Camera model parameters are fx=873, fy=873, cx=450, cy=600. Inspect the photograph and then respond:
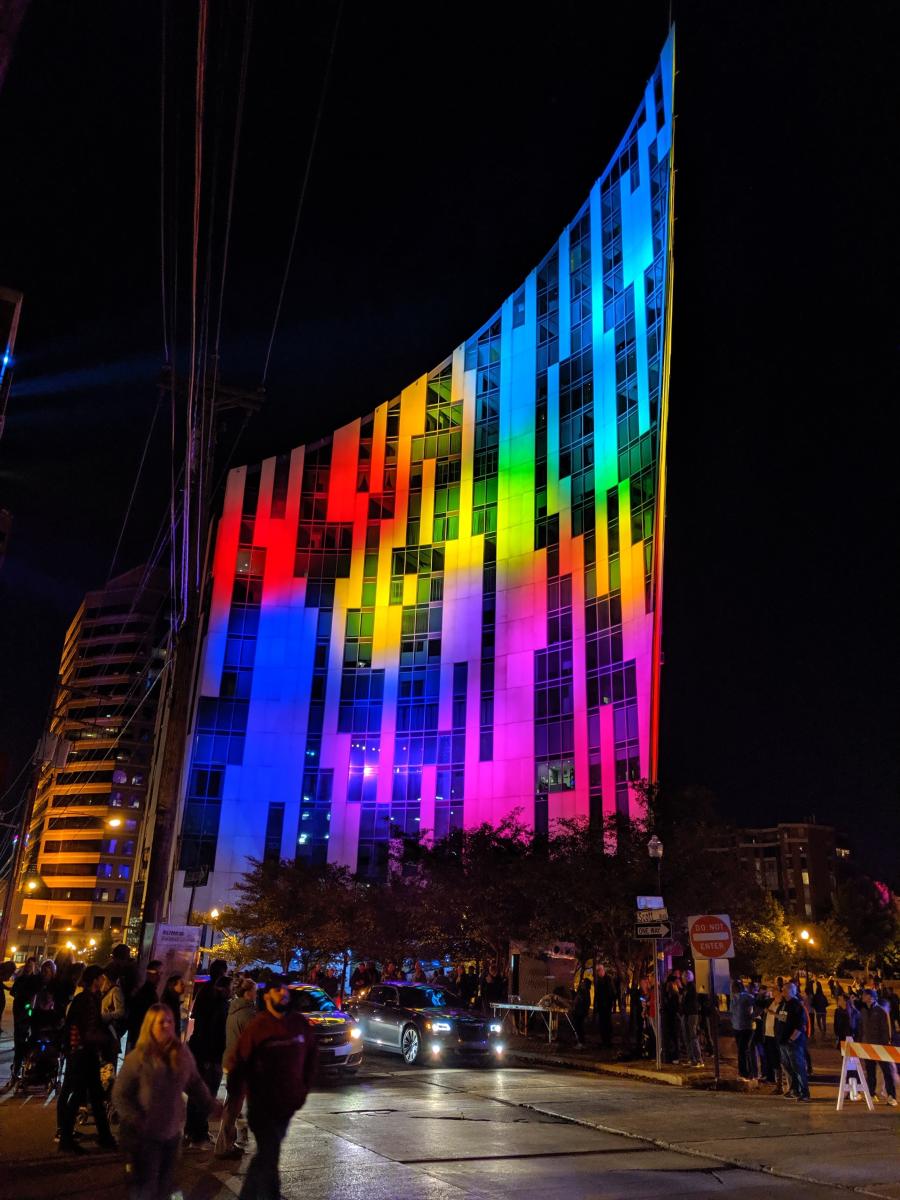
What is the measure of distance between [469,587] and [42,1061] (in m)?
48.9

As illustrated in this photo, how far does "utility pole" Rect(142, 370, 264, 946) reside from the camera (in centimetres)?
1574

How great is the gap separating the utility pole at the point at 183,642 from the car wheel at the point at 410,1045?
5.63m

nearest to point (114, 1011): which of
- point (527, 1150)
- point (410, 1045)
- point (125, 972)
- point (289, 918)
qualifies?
point (125, 972)

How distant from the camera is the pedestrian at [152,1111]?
18.5 feet

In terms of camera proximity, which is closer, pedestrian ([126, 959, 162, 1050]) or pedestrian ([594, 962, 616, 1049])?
pedestrian ([126, 959, 162, 1050])

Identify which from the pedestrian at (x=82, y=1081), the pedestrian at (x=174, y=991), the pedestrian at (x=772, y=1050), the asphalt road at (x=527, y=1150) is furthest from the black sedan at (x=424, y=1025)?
the pedestrian at (x=82, y=1081)

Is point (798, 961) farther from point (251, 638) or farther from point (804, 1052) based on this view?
point (804, 1052)

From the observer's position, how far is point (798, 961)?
60531 millimetres

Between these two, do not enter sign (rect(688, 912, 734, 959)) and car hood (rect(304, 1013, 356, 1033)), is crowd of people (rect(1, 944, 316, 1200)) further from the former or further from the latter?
do not enter sign (rect(688, 912, 734, 959))

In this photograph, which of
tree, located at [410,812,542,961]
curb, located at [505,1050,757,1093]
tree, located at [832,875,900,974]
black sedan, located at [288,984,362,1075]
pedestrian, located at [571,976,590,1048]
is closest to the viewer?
black sedan, located at [288,984,362,1075]

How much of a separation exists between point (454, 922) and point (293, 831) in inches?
1003

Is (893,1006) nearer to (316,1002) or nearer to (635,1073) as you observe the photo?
(635,1073)

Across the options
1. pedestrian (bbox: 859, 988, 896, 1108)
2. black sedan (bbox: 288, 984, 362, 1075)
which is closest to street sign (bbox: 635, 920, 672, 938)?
pedestrian (bbox: 859, 988, 896, 1108)

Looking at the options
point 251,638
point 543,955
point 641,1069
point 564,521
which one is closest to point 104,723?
point 251,638
